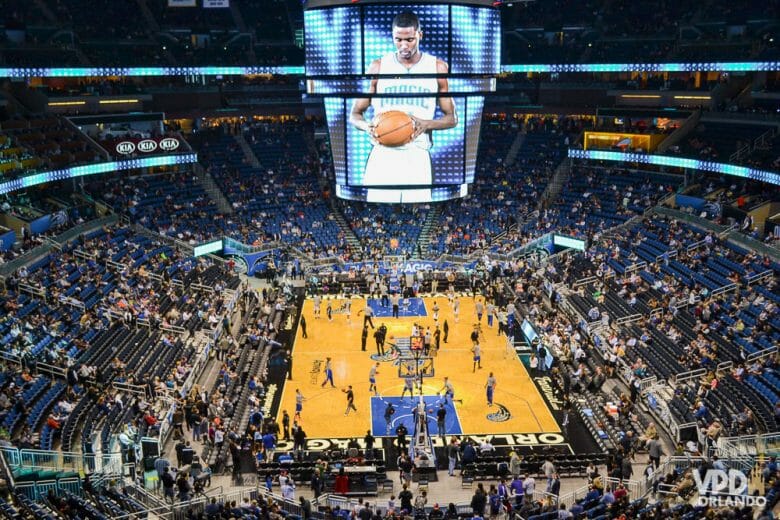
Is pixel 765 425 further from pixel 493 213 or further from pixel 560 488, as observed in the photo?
pixel 493 213

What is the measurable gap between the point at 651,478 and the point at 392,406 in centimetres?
858

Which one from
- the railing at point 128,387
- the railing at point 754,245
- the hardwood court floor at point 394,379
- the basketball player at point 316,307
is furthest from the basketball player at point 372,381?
the railing at point 754,245

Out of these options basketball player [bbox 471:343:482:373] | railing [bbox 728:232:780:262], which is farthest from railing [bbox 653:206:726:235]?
basketball player [bbox 471:343:482:373]

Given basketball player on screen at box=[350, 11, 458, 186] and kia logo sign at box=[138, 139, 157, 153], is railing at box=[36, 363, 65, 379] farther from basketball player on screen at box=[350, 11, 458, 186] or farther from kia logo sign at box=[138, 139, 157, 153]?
kia logo sign at box=[138, 139, 157, 153]

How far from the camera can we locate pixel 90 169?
42.5 meters

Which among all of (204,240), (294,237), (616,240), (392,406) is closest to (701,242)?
(616,240)

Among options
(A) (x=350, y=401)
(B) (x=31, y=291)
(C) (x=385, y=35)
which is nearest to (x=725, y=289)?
(A) (x=350, y=401)

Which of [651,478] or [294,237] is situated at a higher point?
[294,237]

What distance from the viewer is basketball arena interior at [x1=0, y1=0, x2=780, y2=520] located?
21.3 meters

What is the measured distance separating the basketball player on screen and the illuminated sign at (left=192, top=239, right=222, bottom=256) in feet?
38.7

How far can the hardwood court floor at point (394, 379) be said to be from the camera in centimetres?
2619

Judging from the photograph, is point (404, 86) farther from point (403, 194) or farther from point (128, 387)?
point (128, 387)

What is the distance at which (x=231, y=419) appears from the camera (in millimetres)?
25625

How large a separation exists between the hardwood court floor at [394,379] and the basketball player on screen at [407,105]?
263 inches
